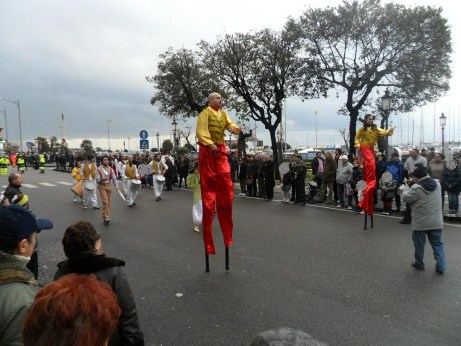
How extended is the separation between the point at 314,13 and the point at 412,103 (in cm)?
727

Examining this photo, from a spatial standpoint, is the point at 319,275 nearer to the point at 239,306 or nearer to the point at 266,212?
the point at 239,306

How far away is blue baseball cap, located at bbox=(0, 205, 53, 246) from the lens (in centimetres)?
233

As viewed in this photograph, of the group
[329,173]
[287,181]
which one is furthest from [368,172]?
[287,181]

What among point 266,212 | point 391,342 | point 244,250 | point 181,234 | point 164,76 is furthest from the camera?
point 164,76

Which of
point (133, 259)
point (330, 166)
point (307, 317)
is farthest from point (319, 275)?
point (330, 166)

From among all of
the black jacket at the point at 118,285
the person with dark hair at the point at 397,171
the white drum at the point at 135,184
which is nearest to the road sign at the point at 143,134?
the white drum at the point at 135,184

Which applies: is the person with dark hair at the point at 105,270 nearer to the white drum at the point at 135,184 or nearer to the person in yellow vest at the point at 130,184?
the white drum at the point at 135,184

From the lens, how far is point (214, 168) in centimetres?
585

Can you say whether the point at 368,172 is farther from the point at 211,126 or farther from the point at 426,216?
the point at 211,126

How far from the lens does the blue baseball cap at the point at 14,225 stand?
2332 millimetres

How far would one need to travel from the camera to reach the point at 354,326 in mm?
4066

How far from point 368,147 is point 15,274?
8289mm

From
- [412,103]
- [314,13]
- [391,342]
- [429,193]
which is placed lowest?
[391,342]

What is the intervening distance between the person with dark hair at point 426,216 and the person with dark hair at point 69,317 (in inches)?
225
